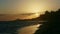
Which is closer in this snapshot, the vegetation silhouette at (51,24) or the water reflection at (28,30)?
the vegetation silhouette at (51,24)

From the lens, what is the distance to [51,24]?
1.49 metres

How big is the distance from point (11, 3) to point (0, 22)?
0.68 ft

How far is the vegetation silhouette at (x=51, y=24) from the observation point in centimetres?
146

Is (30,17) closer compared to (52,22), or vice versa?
(52,22)

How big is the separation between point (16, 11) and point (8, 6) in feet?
0.29

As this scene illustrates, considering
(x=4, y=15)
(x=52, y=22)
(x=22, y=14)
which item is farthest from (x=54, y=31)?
(x=4, y=15)

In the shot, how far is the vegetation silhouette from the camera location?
1457 mm

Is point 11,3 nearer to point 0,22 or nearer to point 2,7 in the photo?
point 2,7

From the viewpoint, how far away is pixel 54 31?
145cm

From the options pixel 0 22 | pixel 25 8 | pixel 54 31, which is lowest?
pixel 54 31

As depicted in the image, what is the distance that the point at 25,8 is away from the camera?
5.44 ft

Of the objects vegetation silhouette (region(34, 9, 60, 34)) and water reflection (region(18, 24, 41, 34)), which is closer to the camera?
vegetation silhouette (region(34, 9, 60, 34))

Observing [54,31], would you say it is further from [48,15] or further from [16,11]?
[16,11]

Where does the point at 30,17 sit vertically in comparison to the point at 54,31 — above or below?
above
